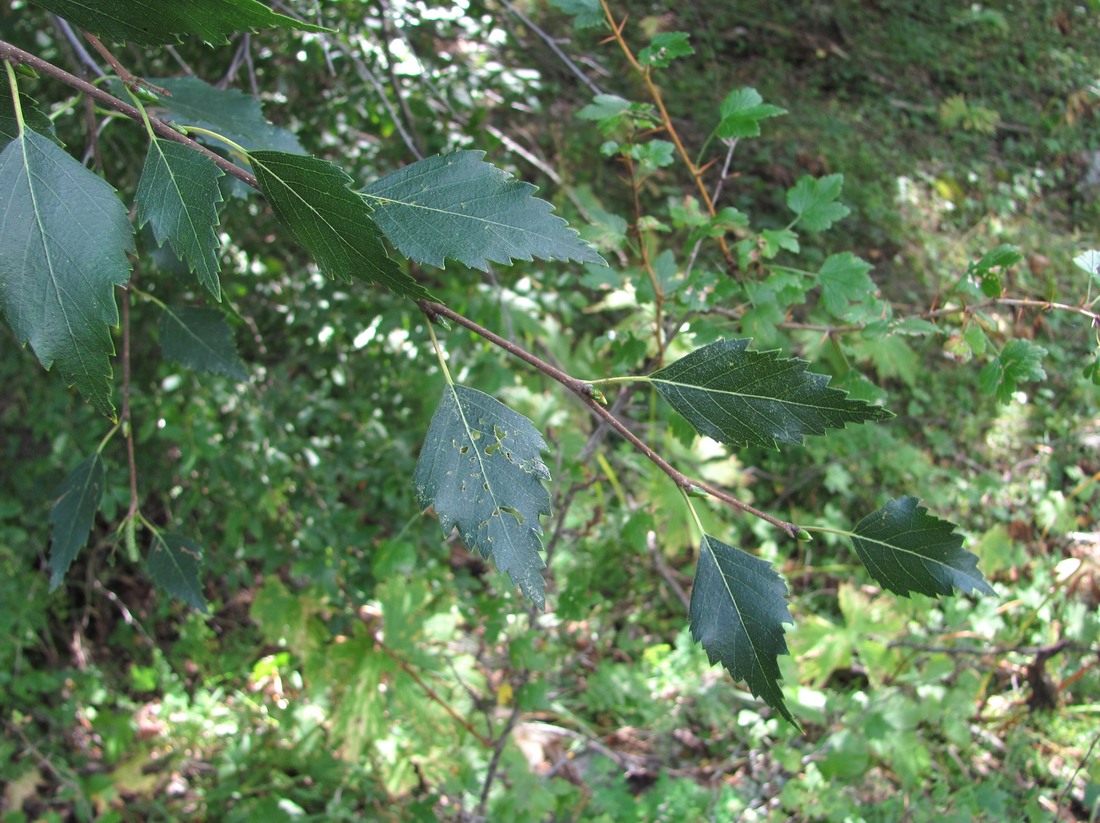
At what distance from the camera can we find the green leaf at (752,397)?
2.20ft

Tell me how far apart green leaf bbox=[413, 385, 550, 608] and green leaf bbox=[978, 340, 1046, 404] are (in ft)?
2.23

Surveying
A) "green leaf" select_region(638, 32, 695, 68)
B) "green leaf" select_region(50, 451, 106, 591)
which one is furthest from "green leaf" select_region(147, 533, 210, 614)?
"green leaf" select_region(638, 32, 695, 68)

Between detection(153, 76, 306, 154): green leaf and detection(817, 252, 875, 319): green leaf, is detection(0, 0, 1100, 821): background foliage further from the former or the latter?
detection(153, 76, 306, 154): green leaf

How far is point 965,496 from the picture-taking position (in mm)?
2760

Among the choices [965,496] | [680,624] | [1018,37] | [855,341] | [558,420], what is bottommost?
[680,624]

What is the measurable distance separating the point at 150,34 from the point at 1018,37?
4827 mm

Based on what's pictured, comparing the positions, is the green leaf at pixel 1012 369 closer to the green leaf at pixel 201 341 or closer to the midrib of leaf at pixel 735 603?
the midrib of leaf at pixel 735 603

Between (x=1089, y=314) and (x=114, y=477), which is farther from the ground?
(x=1089, y=314)

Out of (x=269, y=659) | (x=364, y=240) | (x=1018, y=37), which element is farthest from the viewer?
(x=1018, y=37)

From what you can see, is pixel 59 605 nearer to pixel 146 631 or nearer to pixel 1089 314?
pixel 146 631

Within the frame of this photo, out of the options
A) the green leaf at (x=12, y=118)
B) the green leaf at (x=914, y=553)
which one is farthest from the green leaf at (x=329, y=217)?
the green leaf at (x=914, y=553)

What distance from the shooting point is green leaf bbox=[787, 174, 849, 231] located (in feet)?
3.93

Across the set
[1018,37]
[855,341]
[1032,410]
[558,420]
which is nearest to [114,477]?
[558,420]

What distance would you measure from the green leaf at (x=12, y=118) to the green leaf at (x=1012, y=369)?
1.07 m
